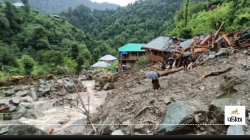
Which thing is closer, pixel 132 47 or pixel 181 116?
pixel 181 116

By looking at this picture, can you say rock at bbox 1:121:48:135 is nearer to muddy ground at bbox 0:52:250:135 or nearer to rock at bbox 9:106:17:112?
muddy ground at bbox 0:52:250:135

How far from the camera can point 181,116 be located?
246cm

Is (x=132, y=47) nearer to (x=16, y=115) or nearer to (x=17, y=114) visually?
(x=16, y=115)

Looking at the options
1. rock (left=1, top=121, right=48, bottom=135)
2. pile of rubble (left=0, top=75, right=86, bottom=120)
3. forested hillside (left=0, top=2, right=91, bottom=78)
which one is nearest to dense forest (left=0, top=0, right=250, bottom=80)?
forested hillside (left=0, top=2, right=91, bottom=78)

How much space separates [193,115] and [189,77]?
7.78 feet

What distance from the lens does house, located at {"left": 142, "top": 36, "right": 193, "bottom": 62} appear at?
4.33 m

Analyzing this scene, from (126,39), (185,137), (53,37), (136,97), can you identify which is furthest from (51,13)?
(185,137)

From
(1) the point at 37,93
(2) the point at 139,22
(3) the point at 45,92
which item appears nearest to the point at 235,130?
(2) the point at 139,22

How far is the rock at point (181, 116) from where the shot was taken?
2198mm

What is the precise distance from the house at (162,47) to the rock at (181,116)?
1.68 metres

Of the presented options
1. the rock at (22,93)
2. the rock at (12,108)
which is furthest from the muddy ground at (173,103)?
the rock at (22,93)

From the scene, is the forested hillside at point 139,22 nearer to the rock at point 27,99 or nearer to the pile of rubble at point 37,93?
Result: the pile of rubble at point 37,93

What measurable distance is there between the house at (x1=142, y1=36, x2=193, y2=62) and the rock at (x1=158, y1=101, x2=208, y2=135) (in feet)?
5.50

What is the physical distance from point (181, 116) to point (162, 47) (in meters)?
2.70
